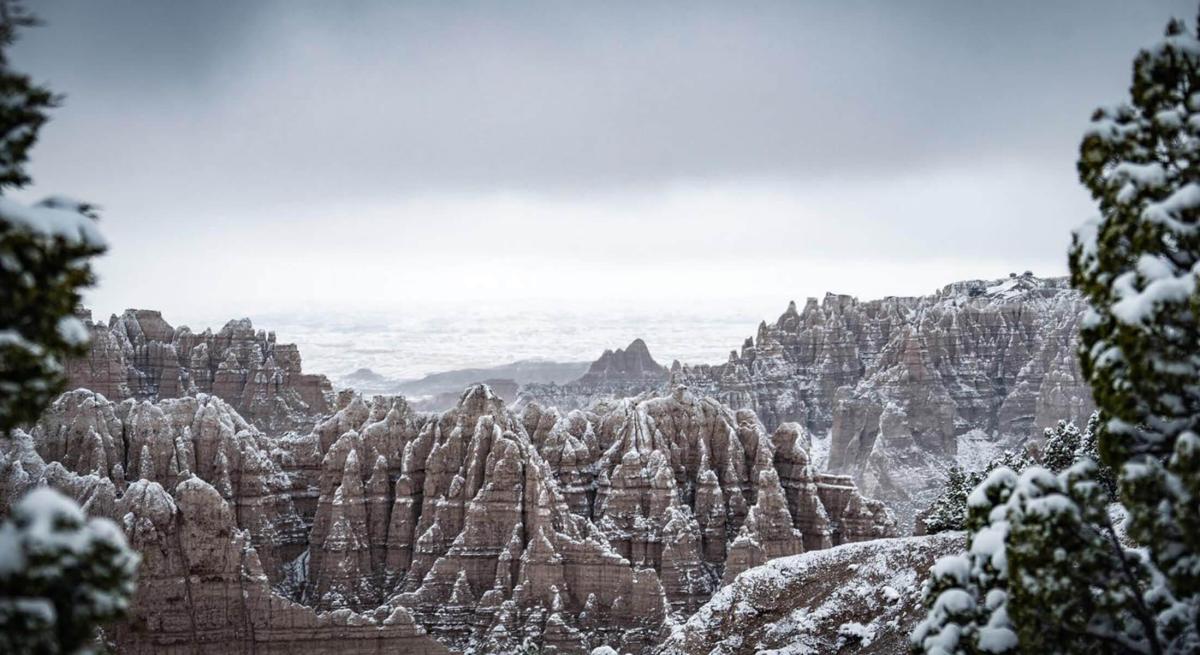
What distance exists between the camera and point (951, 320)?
165m

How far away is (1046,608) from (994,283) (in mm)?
193068

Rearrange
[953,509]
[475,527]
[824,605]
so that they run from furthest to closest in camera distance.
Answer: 1. [475,527]
2. [953,509]
3. [824,605]

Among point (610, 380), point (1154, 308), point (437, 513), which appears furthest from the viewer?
point (610, 380)

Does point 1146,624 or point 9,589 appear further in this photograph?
point 1146,624

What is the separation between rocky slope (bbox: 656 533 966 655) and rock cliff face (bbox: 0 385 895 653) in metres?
10.3

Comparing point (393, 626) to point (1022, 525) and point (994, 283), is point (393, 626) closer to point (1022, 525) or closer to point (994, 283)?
point (1022, 525)

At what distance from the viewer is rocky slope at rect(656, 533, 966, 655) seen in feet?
126

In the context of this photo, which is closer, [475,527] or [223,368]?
[475,527]

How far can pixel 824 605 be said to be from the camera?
135 feet

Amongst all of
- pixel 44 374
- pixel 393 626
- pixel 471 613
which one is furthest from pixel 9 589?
pixel 471 613

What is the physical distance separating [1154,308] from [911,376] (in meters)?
141

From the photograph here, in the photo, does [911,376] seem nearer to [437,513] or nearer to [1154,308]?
[437,513]

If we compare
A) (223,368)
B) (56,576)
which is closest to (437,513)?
(223,368)

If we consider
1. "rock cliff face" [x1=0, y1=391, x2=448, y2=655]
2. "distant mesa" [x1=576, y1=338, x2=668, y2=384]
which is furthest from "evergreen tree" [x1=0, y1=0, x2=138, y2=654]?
"distant mesa" [x1=576, y1=338, x2=668, y2=384]
